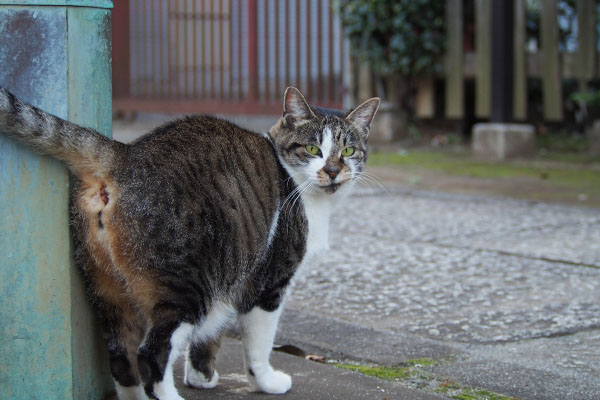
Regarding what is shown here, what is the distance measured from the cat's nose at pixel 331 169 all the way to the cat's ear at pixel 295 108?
8.5 inches

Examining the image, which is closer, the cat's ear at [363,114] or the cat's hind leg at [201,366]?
the cat's hind leg at [201,366]

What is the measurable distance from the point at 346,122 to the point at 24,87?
1270mm

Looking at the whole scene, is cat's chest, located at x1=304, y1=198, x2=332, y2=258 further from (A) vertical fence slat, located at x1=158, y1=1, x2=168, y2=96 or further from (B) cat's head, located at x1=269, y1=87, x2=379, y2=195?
(A) vertical fence slat, located at x1=158, y1=1, x2=168, y2=96

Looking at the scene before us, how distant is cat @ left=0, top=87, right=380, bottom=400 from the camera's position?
2.40 m

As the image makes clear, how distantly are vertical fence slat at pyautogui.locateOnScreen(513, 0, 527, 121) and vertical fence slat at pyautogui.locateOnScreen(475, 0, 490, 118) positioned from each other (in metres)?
0.27

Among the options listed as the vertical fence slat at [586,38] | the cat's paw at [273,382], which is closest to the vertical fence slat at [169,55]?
the vertical fence slat at [586,38]

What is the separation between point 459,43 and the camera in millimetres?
9031

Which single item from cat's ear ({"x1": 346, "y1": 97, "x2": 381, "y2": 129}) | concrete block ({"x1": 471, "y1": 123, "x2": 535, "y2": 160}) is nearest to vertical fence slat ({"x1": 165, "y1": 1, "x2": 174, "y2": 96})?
concrete block ({"x1": 471, "y1": 123, "x2": 535, "y2": 160})

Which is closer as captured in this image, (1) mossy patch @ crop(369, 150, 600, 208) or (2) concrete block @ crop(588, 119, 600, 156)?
(1) mossy patch @ crop(369, 150, 600, 208)

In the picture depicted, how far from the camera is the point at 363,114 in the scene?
3.30 metres

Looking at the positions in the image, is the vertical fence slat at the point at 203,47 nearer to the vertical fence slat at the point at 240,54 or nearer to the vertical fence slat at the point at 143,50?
the vertical fence slat at the point at 240,54

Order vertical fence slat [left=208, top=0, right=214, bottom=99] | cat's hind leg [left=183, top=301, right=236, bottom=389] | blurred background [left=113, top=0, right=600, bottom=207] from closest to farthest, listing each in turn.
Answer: cat's hind leg [left=183, top=301, right=236, bottom=389], blurred background [left=113, top=0, right=600, bottom=207], vertical fence slat [left=208, top=0, right=214, bottom=99]

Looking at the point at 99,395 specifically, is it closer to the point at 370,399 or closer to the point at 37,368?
the point at 37,368

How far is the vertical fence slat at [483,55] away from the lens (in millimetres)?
8767
